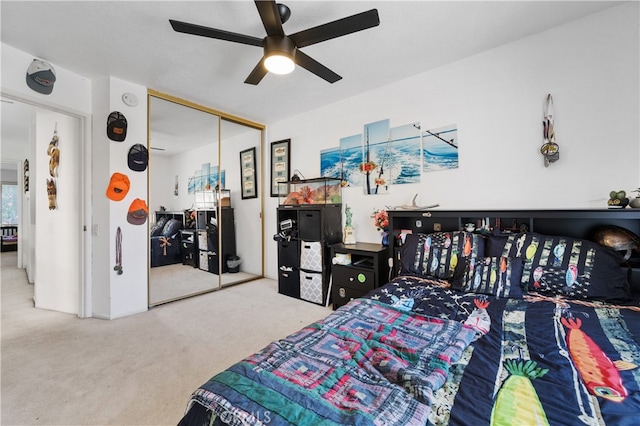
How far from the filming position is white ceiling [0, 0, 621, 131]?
6.23 feet

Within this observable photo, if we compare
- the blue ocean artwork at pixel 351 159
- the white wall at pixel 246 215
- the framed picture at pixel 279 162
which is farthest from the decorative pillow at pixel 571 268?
the white wall at pixel 246 215

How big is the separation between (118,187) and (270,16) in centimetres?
248

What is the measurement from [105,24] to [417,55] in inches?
102

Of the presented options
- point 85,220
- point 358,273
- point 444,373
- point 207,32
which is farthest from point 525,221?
point 85,220

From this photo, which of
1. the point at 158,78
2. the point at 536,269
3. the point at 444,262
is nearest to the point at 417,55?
the point at 444,262

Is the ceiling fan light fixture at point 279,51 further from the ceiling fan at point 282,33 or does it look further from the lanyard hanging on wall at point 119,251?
the lanyard hanging on wall at point 119,251

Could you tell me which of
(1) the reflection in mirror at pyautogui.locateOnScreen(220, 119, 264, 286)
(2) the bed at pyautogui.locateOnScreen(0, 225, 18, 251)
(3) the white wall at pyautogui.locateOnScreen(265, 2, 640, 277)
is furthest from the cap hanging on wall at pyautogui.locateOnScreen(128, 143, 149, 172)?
(2) the bed at pyautogui.locateOnScreen(0, 225, 18, 251)

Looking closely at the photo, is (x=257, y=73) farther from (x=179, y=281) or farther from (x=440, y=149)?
(x=179, y=281)

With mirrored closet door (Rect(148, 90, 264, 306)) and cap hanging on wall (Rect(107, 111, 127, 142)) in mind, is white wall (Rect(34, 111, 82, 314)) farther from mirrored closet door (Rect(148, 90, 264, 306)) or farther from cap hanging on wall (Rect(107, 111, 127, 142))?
mirrored closet door (Rect(148, 90, 264, 306))

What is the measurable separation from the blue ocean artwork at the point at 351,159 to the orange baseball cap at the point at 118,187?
2.50 metres

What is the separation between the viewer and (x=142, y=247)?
3082 millimetres

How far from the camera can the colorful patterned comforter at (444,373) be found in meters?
0.75

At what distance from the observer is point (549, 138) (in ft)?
7.02

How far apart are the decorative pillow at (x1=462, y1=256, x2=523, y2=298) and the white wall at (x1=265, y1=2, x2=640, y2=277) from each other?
704 millimetres
